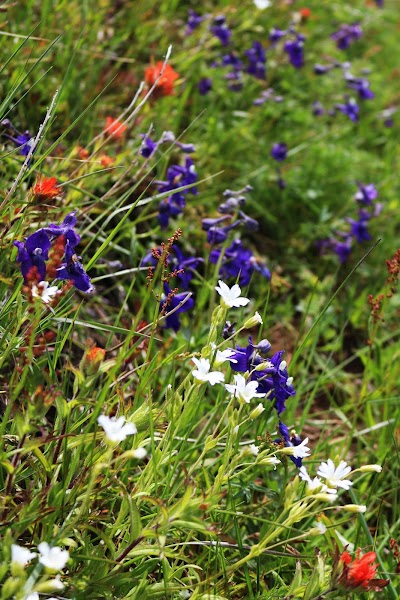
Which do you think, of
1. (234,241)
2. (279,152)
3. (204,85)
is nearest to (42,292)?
(234,241)

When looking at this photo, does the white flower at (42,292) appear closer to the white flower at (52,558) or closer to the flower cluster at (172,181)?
the white flower at (52,558)

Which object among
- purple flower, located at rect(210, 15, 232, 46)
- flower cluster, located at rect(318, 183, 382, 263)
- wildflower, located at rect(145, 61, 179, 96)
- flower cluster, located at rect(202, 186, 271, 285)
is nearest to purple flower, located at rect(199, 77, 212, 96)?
purple flower, located at rect(210, 15, 232, 46)

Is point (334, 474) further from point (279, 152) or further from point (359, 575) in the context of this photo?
point (279, 152)

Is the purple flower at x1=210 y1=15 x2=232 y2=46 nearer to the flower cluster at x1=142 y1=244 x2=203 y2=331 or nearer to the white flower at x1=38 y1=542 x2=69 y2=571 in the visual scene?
the flower cluster at x1=142 y1=244 x2=203 y2=331

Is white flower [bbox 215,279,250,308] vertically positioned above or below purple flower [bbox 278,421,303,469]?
above

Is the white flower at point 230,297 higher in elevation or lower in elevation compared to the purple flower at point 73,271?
lower

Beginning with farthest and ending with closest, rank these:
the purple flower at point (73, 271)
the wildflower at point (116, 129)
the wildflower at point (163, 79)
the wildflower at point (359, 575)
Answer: the wildflower at point (163, 79) → the wildflower at point (116, 129) → the purple flower at point (73, 271) → the wildflower at point (359, 575)

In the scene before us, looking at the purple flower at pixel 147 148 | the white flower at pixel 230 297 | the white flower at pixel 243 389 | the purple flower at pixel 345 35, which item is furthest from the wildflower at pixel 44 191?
the purple flower at pixel 345 35

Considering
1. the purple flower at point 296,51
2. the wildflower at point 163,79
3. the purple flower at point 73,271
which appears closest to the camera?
the purple flower at point 73,271
